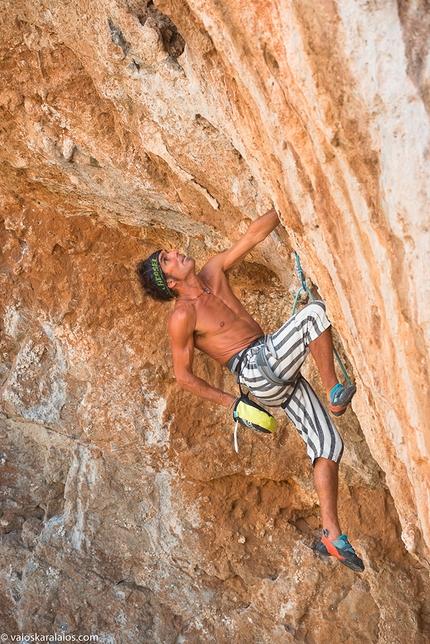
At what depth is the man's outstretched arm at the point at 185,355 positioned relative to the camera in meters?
4.00

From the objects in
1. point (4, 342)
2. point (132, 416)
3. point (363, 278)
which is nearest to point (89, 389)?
point (132, 416)

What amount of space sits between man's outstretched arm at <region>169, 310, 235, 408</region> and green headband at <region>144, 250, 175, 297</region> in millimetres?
175

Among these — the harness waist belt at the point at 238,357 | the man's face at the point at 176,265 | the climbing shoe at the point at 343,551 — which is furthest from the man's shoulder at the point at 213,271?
the climbing shoe at the point at 343,551

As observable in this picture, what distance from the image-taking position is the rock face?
8.87ft

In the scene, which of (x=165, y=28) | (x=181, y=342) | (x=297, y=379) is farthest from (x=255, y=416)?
(x=165, y=28)

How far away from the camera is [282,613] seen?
4.99 meters

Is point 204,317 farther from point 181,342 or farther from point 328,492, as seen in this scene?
point 328,492

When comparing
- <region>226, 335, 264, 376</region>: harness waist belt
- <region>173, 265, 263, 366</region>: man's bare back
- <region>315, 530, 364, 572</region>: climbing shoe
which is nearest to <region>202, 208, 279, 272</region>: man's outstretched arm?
<region>173, 265, 263, 366</region>: man's bare back

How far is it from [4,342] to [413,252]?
3903mm

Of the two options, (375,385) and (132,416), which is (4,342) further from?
(375,385)

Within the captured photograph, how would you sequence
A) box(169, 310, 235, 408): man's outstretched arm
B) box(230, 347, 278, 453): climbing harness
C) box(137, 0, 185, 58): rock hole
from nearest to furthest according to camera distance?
box(137, 0, 185, 58): rock hole, box(230, 347, 278, 453): climbing harness, box(169, 310, 235, 408): man's outstretched arm

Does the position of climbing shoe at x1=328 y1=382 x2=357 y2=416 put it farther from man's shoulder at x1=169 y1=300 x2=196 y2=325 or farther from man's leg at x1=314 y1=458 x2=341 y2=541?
man's shoulder at x1=169 y1=300 x2=196 y2=325

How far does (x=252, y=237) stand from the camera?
385cm

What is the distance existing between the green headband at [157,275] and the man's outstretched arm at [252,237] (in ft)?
1.19
